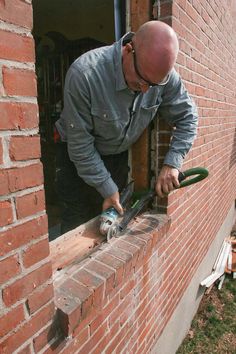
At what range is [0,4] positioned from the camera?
92 cm

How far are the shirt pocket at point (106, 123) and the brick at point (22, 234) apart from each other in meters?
0.86

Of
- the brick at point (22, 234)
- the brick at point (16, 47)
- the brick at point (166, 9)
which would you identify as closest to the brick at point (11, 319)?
the brick at point (22, 234)

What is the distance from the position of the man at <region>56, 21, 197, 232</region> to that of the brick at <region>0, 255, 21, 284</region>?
893 millimetres

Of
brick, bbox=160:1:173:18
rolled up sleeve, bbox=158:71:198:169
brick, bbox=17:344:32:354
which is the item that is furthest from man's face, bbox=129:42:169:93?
brick, bbox=17:344:32:354

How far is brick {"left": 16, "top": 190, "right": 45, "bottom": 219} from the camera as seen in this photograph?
42.6 inches

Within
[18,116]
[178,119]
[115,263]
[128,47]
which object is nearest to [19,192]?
→ [18,116]

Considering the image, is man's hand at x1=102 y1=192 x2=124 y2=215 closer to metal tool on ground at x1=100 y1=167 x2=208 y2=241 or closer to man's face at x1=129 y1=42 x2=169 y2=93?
metal tool on ground at x1=100 y1=167 x2=208 y2=241

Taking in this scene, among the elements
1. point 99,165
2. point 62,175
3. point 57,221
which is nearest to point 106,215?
point 99,165

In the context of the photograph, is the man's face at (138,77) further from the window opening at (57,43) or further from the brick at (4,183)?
the window opening at (57,43)

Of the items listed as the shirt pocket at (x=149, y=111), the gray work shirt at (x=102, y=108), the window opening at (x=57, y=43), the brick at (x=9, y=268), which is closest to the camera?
the brick at (x=9, y=268)

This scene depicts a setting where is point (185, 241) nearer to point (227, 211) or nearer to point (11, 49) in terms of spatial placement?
point (11, 49)

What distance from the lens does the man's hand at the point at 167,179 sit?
2217 mm

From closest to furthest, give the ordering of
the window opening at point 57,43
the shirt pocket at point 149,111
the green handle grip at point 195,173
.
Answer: the shirt pocket at point 149,111
the green handle grip at point 195,173
the window opening at point 57,43

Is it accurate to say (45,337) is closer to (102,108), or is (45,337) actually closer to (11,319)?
(11,319)
